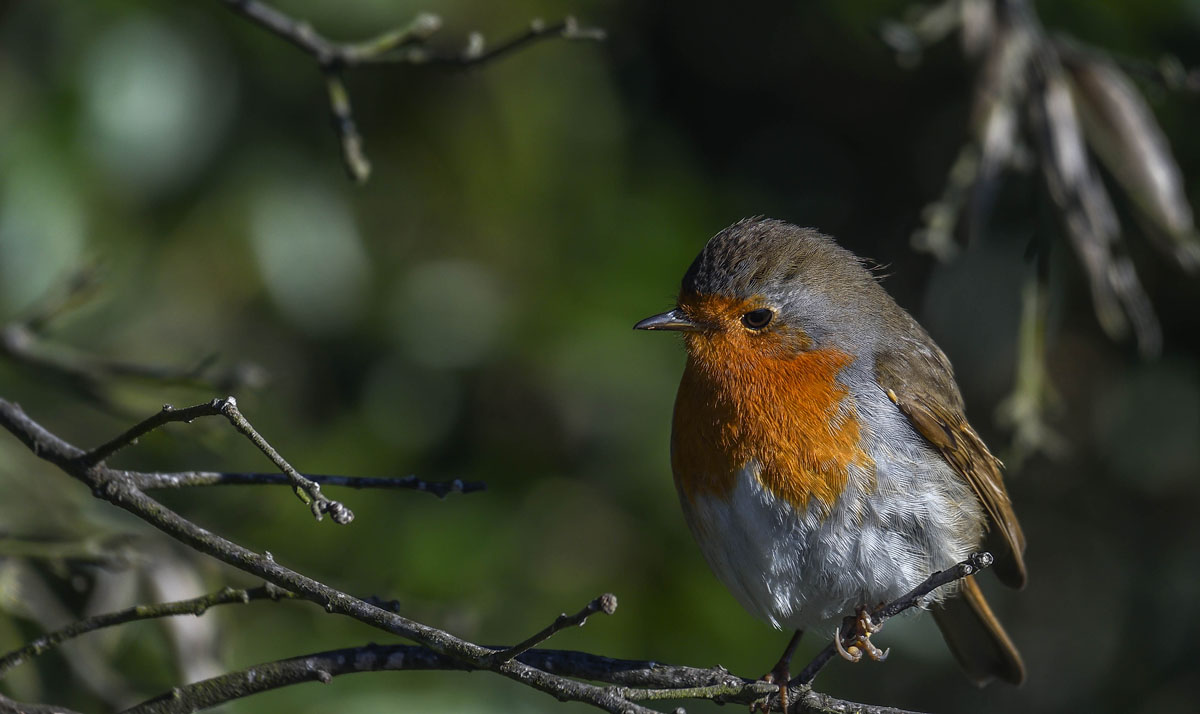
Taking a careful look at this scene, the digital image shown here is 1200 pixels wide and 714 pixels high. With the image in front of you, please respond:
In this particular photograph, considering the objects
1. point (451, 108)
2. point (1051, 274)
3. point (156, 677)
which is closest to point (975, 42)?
point (1051, 274)

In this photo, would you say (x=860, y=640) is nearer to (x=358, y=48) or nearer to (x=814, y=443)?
(x=814, y=443)

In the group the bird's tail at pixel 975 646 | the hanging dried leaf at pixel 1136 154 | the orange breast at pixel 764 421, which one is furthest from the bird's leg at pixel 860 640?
the hanging dried leaf at pixel 1136 154

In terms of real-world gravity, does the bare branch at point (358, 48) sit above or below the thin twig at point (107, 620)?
above

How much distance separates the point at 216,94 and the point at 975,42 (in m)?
2.17

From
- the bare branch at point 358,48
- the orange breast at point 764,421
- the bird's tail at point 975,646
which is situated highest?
the bare branch at point 358,48

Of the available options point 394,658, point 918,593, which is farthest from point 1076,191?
point 394,658

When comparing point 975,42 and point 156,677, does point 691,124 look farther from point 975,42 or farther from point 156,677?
point 156,677

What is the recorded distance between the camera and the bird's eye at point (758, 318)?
3.15m

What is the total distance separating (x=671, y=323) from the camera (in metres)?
3.15

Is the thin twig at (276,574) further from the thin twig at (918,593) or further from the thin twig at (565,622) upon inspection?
the thin twig at (918,593)

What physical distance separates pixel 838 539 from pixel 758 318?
22.9 inches

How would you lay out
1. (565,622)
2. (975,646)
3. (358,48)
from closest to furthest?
(565,622) < (358,48) < (975,646)

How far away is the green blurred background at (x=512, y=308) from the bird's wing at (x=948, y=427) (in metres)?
0.82

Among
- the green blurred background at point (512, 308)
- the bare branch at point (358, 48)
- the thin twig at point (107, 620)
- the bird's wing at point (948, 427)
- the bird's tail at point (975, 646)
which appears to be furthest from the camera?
the green blurred background at point (512, 308)
